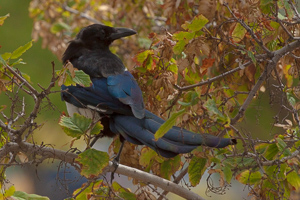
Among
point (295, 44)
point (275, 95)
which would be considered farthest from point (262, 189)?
point (295, 44)

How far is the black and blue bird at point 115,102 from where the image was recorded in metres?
2.30

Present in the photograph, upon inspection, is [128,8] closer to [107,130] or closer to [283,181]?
[107,130]

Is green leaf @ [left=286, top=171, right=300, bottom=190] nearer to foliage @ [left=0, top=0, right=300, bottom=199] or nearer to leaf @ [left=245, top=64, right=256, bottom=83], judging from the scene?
foliage @ [left=0, top=0, right=300, bottom=199]

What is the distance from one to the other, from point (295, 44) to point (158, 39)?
729mm

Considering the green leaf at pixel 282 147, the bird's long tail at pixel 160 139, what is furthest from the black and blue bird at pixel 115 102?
the green leaf at pixel 282 147

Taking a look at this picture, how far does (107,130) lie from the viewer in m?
3.12

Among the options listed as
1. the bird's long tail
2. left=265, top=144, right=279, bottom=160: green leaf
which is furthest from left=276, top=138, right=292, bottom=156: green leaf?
the bird's long tail

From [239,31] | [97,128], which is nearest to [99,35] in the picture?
[239,31]

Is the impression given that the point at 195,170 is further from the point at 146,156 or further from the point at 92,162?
the point at 92,162

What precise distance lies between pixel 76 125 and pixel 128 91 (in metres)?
0.79

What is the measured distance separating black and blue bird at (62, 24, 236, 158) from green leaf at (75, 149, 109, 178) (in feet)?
0.50

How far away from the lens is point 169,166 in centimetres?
274

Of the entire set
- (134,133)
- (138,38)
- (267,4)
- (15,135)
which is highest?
(267,4)

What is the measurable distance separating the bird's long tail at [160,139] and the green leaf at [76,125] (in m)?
0.34
